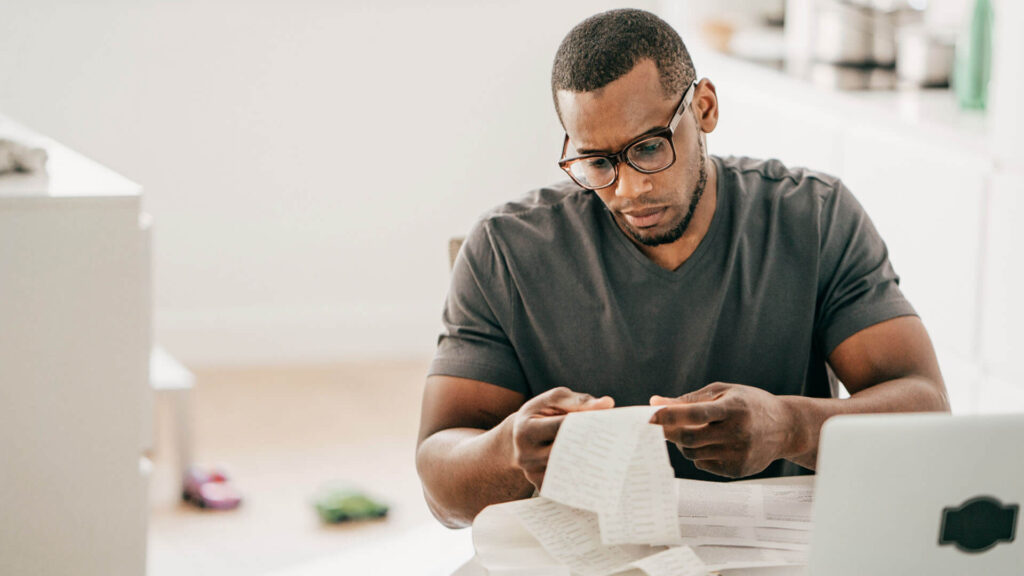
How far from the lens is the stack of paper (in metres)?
1.11

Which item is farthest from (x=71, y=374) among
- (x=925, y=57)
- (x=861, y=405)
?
(x=925, y=57)

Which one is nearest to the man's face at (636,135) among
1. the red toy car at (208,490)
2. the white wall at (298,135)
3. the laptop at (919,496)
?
the laptop at (919,496)

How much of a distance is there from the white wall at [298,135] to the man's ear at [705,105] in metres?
2.61

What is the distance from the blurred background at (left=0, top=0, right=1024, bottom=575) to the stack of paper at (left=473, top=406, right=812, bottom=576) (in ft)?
4.44

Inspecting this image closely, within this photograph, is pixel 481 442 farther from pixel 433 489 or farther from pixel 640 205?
pixel 640 205

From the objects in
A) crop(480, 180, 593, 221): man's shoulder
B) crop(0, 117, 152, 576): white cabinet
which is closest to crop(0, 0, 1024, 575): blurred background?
crop(0, 117, 152, 576): white cabinet

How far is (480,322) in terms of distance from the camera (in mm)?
1561

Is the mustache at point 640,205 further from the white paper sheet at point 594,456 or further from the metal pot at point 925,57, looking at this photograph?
the metal pot at point 925,57

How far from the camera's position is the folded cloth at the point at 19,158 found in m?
2.03

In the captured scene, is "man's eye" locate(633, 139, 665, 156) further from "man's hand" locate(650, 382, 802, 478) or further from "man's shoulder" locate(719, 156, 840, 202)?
"man's hand" locate(650, 382, 802, 478)

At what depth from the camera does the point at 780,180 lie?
1645mm

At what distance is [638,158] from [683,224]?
126 millimetres

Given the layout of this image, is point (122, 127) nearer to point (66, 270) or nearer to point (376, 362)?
point (376, 362)

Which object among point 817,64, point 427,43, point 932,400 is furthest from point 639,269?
point 427,43
